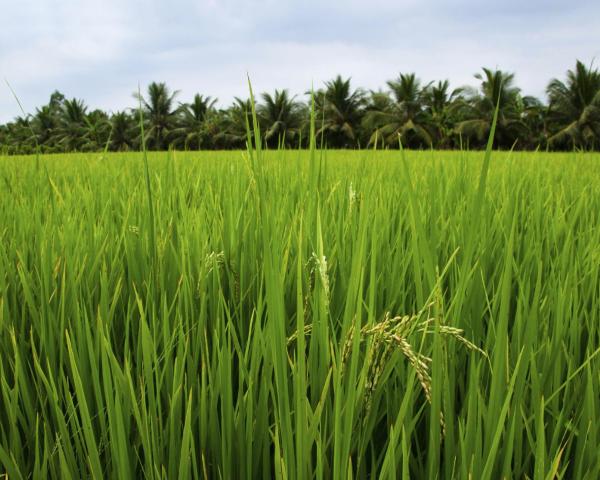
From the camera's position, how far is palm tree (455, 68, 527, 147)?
77.3ft

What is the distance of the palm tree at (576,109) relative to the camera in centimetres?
2181

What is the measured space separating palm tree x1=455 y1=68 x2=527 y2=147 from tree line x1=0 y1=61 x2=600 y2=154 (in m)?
0.05

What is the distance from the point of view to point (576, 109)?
2277cm

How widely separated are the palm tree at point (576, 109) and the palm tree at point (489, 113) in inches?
62.8

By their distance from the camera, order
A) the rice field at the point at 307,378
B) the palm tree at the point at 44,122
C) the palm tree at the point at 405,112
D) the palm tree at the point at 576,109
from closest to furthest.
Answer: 1. the rice field at the point at 307,378
2. the palm tree at the point at 576,109
3. the palm tree at the point at 405,112
4. the palm tree at the point at 44,122

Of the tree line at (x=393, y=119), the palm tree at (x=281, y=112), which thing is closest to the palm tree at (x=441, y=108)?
the tree line at (x=393, y=119)

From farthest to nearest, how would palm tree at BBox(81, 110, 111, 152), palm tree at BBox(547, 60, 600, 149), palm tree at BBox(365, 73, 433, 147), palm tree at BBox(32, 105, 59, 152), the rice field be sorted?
palm tree at BBox(32, 105, 59, 152), palm tree at BBox(365, 73, 433, 147), palm tree at BBox(547, 60, 600, 149), palm tree at BBox(81, 110, 111, 152), the rice field

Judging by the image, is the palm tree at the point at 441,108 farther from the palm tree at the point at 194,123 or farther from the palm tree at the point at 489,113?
the palm tree at the point at 194,123

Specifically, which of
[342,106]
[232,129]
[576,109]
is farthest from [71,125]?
[576,109]

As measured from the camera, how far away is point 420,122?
1012 inches

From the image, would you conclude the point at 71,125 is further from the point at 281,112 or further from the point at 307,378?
the point at 307,378

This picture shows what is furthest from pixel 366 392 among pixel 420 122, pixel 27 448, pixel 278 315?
pixel 420 122

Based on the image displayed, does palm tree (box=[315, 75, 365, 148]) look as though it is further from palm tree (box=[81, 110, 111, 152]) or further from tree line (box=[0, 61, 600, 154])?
palm tree (box=[81, 110, 111, 152])

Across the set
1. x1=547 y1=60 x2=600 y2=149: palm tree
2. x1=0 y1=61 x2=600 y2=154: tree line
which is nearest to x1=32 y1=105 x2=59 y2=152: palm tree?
x1=0 y1=61 x2=600 y2=154: tree line
